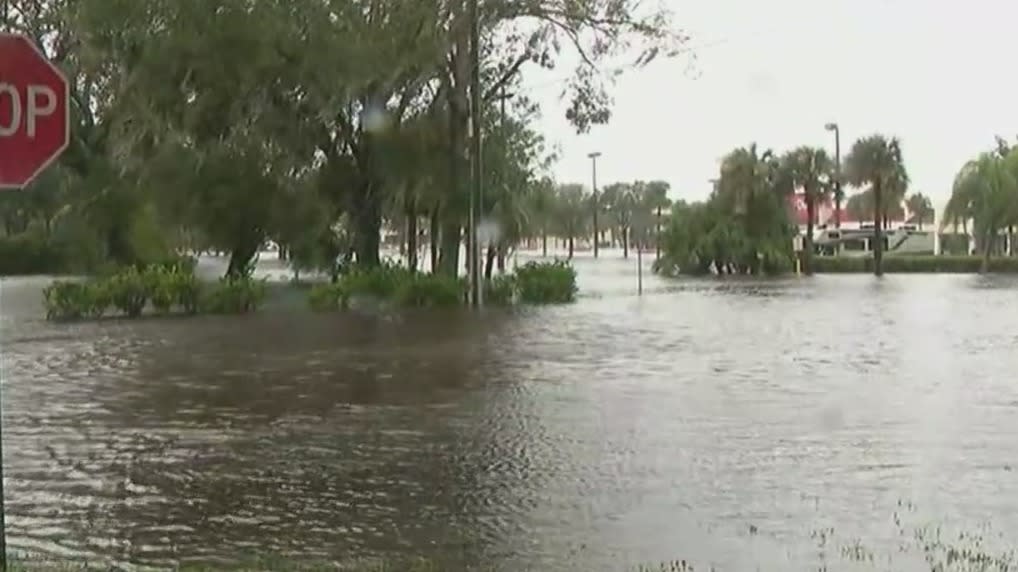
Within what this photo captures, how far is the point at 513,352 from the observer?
21.2 metres

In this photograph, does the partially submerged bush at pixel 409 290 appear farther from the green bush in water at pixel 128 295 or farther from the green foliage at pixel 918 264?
the green foliage at pixel 918 264

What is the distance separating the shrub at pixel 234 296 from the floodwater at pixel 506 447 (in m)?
9.04

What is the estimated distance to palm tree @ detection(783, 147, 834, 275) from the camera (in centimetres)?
7450

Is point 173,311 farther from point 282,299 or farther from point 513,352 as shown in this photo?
point 513,352

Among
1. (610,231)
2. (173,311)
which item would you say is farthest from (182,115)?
(610,231)

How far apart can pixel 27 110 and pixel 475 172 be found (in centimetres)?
2966

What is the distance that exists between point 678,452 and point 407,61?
76.2 ft

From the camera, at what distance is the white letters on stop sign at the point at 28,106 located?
17.2ft

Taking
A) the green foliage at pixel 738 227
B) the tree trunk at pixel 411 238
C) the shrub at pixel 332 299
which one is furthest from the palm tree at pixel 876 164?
the shrub at pixel 332 299

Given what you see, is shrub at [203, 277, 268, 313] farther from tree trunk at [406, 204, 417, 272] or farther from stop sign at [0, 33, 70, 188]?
stop sign at [0, 33, 70, 188]

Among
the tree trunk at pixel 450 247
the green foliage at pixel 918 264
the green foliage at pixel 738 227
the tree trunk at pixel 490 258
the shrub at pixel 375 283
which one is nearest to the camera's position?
the shrub at pixel 375 283

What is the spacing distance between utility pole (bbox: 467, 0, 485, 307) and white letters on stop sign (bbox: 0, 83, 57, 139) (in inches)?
1120

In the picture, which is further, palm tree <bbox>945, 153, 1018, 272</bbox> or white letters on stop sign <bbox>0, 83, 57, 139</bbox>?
palm tree <bbox>945, 153, 1018, 272</bbox>

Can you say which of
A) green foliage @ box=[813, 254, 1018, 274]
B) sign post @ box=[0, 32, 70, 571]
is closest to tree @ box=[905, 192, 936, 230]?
green foliage @ box=[813, 254, 1018, 274]
